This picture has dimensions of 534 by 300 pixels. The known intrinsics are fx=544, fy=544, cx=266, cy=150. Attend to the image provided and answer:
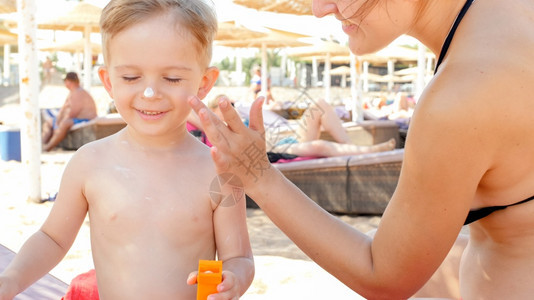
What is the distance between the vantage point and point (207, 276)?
4.17 feet

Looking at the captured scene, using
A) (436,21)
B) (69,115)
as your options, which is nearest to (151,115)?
(436,21)

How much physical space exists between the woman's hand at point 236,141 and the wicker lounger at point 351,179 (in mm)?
4360

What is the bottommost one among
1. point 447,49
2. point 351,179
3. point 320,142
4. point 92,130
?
point 92,130

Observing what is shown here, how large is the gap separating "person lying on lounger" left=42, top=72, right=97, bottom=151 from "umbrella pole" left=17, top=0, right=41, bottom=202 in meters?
4.96

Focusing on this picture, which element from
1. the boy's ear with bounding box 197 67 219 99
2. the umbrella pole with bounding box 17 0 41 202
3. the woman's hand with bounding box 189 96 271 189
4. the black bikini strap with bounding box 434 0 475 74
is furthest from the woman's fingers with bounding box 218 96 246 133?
the umbrella pole with bounding box 17 0 41 202

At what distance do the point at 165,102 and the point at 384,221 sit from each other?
0.76 metres

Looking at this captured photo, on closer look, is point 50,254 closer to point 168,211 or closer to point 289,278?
point 168,211

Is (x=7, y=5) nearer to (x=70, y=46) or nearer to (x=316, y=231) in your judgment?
(x=316, y=231)

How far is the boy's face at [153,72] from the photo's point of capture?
170cm

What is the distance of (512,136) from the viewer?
1.28 m

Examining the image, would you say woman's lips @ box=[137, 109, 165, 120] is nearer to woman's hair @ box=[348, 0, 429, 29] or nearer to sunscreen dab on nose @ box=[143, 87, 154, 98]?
sunscreen dab on nose @ box=[143, 87, 154, 98]

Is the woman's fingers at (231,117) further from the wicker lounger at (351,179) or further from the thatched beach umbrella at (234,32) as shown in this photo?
the thatched beach umbrella at (234,32)

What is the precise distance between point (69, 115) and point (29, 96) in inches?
205

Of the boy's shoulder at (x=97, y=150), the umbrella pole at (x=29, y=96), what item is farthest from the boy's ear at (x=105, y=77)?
the umbrella pole at (x=29, y=96)
